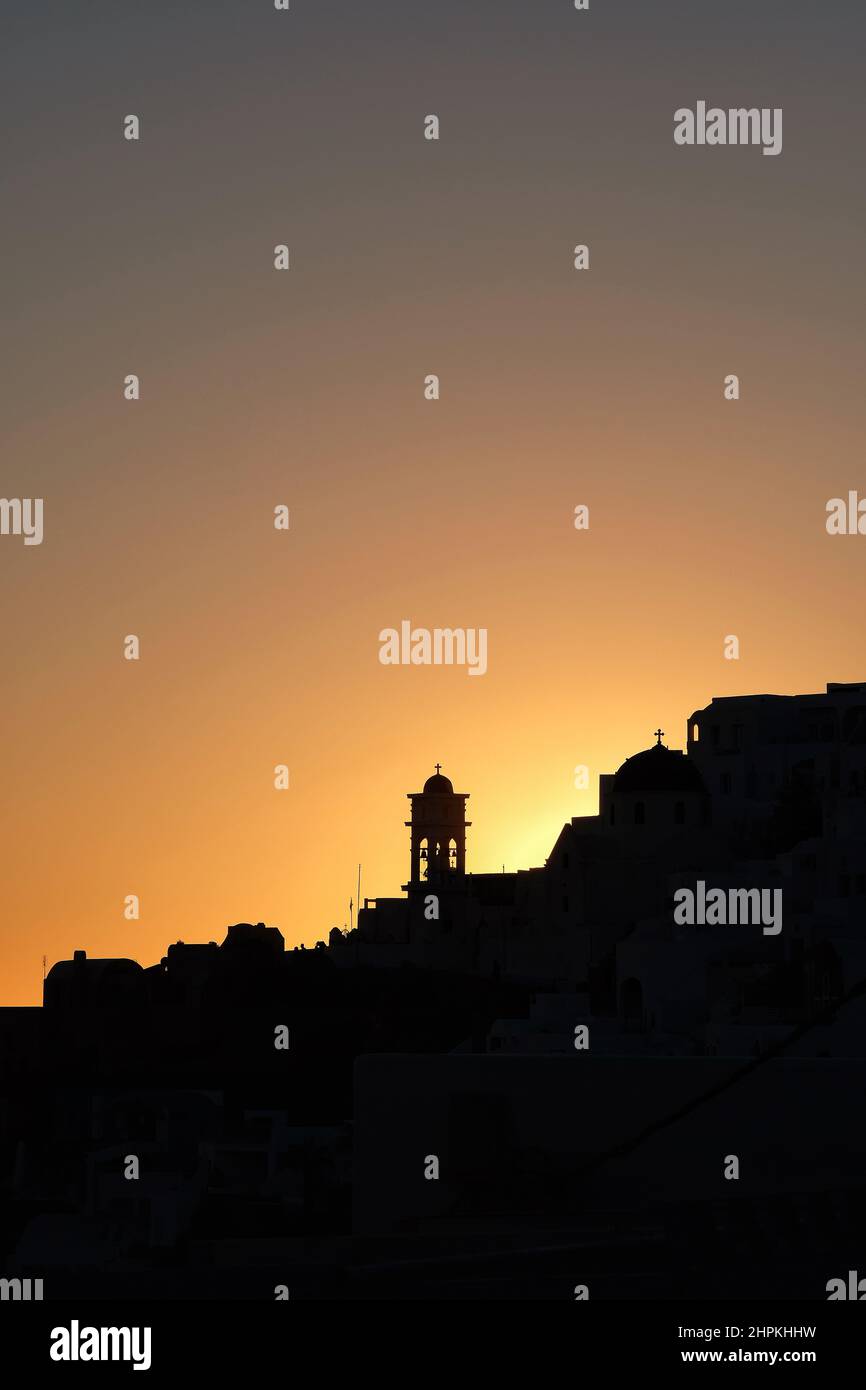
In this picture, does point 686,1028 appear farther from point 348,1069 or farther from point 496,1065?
point 496,1065

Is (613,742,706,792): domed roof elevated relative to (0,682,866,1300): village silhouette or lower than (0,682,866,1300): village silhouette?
elevated

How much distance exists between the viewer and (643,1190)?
20016 millimetres

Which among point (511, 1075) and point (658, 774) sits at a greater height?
point (658, 774)

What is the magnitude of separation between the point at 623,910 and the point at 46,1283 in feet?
194

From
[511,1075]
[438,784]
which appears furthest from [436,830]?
[511,1075]

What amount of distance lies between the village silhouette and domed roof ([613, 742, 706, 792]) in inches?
4.0

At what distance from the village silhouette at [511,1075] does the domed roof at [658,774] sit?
101 mm

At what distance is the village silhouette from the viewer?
721 inches

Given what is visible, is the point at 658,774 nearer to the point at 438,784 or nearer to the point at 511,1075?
the point at 438,784

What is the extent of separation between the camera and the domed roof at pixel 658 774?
81312mm

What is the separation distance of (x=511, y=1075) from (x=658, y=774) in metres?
61.7

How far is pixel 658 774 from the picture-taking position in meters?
81.7

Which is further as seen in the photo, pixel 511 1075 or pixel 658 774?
pixel 658 774
